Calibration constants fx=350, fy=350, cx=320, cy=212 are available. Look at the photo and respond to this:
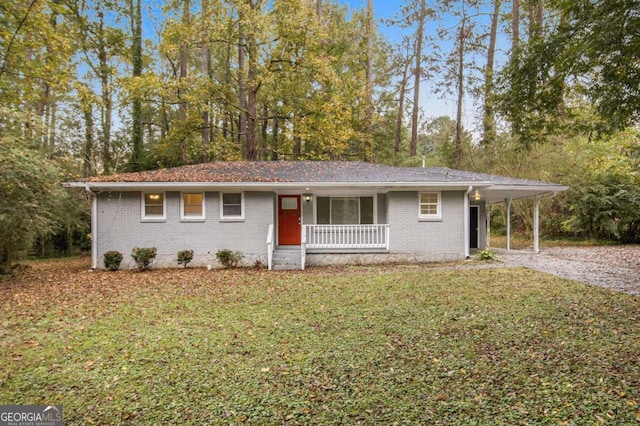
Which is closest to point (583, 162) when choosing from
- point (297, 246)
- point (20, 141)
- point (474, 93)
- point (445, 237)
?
point (474, 93)

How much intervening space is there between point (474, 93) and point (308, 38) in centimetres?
1063

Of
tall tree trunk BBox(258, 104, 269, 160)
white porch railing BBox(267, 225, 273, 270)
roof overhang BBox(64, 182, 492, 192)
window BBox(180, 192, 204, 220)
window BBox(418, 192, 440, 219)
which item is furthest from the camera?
tall tree trunk BBox(258, 104, 269, 160)

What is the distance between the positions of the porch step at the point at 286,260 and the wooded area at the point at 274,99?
20.6ft

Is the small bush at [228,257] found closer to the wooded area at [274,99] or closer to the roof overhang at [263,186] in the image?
the roof overhang at [263,186]

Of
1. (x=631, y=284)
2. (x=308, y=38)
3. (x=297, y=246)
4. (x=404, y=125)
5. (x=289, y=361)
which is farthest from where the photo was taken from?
(x=404, y=125)

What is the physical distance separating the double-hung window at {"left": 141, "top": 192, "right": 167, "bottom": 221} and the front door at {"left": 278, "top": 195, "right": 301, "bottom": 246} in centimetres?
393

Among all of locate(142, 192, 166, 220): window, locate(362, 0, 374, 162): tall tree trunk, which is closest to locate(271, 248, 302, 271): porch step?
locate(142, 192, 166, 220): window

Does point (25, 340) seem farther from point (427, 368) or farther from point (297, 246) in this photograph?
point (297, 246)

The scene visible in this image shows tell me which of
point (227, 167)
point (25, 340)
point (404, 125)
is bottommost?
point (25, 340)

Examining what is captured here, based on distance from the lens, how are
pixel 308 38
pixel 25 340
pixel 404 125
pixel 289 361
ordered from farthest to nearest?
pixel 404 125 < pixel 308 38 < pixel 25 340 < pixel 289 361

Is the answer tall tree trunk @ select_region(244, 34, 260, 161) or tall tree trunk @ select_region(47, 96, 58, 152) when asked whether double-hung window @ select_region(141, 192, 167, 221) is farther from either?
tall tree trunk @ select_region(47, 96, 58, 152)

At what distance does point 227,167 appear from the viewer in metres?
13.6

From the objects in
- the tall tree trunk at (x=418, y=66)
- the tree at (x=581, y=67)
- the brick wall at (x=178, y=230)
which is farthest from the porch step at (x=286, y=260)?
the tall tree trunk at (x=418, y=66)

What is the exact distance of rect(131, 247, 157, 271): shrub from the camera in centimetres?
1082
